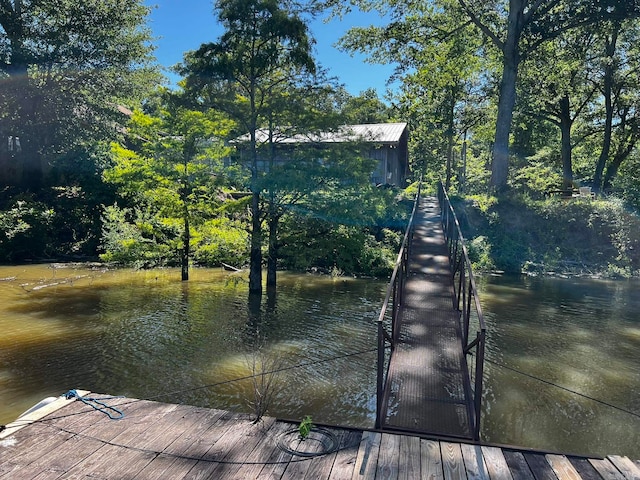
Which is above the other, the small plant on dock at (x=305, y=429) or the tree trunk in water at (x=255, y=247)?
the tree trunk in water at (x=255, y=247)

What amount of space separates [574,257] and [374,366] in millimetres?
14659

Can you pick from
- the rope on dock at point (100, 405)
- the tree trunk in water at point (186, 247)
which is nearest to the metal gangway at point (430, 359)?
the rope on dock at point (100, 405)

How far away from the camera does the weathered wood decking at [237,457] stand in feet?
11.1

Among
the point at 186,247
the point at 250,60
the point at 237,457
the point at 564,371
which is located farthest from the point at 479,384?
the point at 186,247

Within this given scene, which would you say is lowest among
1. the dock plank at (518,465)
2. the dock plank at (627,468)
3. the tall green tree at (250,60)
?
the dock plank at (627,468)

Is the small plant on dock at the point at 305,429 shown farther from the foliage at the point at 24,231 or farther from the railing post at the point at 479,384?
the foliage at the point at 24,231

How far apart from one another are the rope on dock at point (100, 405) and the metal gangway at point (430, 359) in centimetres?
252

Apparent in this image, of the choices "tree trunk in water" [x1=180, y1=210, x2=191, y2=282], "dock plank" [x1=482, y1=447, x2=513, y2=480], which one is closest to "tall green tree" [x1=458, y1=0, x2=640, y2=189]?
"tree trunk in water" [x1=180, y1=210, x2=191, y2=282]

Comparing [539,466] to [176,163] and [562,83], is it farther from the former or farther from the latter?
[562,83]

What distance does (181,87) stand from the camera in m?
12.7

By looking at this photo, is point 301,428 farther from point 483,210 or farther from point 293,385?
point 483,210

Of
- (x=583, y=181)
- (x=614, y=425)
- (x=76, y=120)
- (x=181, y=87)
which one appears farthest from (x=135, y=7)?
(x=583, y=181)

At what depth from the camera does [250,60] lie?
12.3 m

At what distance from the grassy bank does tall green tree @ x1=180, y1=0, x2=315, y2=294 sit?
1096cm
